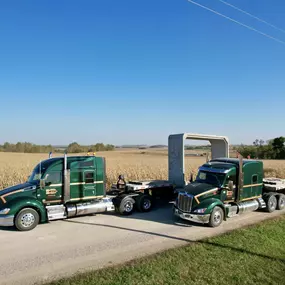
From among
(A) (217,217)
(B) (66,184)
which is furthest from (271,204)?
(B) (66,184)

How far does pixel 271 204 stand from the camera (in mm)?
13070

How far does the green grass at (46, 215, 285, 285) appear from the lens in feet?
19.5

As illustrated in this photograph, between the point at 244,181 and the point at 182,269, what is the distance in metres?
6.63

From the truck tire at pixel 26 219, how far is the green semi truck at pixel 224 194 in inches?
197

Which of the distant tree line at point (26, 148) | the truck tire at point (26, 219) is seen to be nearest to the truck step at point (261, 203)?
the truck tire at point (26, 219)

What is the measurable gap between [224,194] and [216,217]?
3.77 feet

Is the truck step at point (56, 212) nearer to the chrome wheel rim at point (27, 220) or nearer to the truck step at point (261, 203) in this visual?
the chrome wheel rim at point (27, 220)

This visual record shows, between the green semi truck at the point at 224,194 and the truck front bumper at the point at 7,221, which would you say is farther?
the green semi truck at the point at 224,194

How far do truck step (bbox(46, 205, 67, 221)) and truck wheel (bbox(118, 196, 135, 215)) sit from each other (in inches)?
90.2

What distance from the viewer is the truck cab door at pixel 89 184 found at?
11.5m

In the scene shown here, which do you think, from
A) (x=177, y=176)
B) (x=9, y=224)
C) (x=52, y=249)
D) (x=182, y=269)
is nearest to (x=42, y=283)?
(x=52, y=249)

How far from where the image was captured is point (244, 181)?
12.1 metres

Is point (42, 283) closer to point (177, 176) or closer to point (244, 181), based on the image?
point (244, 181)

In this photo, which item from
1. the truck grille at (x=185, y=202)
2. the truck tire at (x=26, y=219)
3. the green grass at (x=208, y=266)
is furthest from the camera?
the truck grille at (x=185, y=202)
